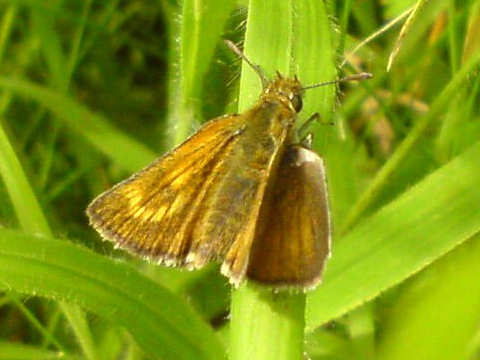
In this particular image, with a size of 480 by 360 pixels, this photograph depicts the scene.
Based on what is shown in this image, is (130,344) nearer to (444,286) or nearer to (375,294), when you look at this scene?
(375,294)

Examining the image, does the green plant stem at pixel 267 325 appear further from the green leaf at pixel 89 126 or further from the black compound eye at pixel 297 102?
the green leaf at pixel 89 126

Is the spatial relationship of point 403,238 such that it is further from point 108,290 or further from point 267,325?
point 108,290

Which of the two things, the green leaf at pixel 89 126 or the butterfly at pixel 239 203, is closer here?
the butterfly at pixel 239 203

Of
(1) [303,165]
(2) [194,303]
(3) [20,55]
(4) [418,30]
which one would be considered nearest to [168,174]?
(1) [303,165]

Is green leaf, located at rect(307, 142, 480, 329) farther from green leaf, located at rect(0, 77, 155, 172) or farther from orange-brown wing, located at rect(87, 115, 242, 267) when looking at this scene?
green leaf, located at rect(0, 77, 155, 172)

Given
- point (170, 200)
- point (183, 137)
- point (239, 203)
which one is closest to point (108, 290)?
point (170, 200)

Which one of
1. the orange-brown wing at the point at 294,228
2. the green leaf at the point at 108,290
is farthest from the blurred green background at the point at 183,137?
the orange-brown wing at the point at 294,228

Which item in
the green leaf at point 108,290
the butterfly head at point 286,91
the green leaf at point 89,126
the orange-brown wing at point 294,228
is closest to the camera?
the orange-brown wing at point 294,228
